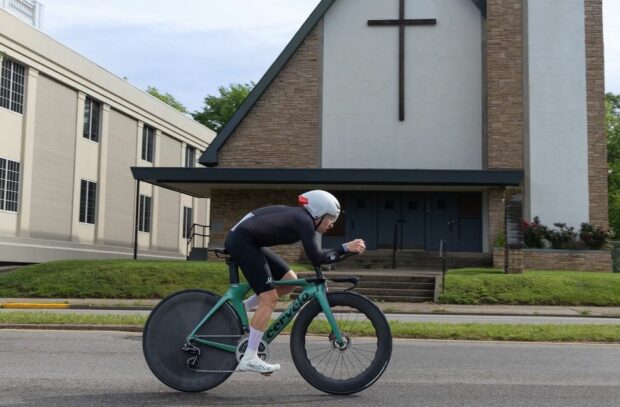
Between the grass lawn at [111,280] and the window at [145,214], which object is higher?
the window at [145,214]

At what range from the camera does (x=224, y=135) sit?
31.4 m

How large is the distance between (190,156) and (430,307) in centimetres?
3398

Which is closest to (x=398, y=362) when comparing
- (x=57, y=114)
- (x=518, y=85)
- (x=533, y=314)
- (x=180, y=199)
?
(x=533, y=314)

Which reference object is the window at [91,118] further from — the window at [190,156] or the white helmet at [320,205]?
the white helmet at [320,205]

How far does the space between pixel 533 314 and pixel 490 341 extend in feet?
26.4

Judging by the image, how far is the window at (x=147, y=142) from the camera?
43.8 m

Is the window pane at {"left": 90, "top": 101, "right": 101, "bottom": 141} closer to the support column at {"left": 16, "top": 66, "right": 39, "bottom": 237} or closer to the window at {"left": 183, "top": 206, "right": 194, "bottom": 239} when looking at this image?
the support column at {"left": 16, "top": 66, "right": 39, "bottom": 237}

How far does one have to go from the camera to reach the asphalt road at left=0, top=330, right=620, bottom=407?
6156 millimetres

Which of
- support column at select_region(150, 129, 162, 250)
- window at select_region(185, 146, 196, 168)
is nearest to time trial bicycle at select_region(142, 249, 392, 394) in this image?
support column at select_region(150, 129, 162, 250)

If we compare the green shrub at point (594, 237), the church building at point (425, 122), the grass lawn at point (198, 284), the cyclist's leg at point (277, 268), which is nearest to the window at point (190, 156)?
the church building at point (425, 122)

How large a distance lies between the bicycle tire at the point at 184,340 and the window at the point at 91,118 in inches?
1259

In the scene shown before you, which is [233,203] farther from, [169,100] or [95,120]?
[169,100]

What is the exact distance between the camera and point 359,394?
252 inches

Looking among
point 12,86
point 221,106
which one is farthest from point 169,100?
point 12,86
